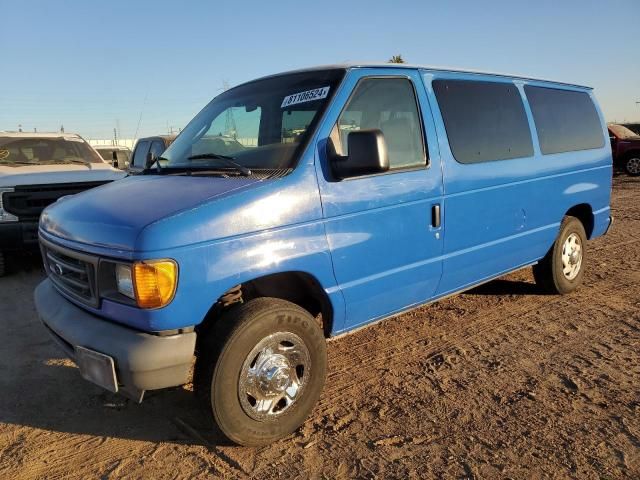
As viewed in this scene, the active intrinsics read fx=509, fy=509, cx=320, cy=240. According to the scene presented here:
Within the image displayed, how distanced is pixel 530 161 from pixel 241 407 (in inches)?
129

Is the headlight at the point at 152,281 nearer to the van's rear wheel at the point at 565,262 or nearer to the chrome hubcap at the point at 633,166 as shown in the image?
the van's rear wheel at the point at 565,262

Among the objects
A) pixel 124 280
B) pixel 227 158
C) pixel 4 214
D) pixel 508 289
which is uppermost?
pixel 227 158

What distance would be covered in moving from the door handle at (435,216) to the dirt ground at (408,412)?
1.06 meters

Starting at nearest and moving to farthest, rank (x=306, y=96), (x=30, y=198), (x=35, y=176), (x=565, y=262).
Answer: (x=306, y=96) → (x=565, y=262) → (x=30, y=198) → (x=35, y=176)

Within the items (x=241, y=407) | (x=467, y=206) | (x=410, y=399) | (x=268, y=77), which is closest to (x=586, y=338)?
(x=467, y=206)

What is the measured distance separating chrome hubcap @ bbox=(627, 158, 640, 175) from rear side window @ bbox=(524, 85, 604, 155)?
14.5 m

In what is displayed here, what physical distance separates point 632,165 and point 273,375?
62.6 feet

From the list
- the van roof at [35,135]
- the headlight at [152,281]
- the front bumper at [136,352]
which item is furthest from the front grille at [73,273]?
the van roof at [35,135]

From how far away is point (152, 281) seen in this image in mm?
2404

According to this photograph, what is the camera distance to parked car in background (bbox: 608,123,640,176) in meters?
17.5

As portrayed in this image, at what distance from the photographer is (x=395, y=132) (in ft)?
11.4

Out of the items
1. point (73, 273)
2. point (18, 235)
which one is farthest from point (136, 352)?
point (18, 235)

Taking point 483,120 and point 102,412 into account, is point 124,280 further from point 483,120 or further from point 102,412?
point 483,120

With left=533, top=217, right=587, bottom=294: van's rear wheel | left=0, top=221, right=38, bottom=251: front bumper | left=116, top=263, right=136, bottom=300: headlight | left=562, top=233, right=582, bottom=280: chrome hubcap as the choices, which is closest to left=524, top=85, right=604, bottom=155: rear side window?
left=533, top=217, right=587, bottom=294: van's rear wheel
